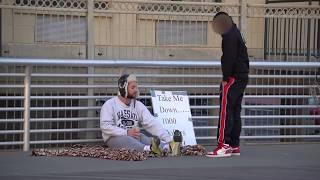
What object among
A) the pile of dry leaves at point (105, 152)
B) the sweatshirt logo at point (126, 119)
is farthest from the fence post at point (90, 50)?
the sweatshirt logo at point (126, 119)

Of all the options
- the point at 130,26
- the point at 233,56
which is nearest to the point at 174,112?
the point at 233,56

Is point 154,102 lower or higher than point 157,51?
lower

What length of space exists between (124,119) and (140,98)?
2.67 ft

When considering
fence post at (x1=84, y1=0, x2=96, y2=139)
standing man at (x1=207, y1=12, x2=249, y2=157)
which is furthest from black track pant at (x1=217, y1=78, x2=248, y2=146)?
fence post at (x1=84, y1=0, x2=96, y2=139)

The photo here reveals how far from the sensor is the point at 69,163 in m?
8.55

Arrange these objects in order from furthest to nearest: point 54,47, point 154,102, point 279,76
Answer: point 54,47 → point 279,76 → point 154,102

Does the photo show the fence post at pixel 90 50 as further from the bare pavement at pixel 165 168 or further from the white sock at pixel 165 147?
the white sock at pixel 165 147

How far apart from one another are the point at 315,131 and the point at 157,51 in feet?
9.72

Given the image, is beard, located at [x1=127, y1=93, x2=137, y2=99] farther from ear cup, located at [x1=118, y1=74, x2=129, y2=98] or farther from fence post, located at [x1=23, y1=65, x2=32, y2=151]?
fence post, located at [x1=23, y1=65, x2=32, y2=151]

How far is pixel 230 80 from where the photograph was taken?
893 centimetres

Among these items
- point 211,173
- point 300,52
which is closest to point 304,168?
point 211,173

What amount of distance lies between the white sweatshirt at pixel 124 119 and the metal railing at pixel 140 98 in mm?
594

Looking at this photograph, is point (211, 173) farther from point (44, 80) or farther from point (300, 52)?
point (300, 52)

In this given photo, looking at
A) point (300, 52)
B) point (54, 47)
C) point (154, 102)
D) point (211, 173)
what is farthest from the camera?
point (300, 52)
